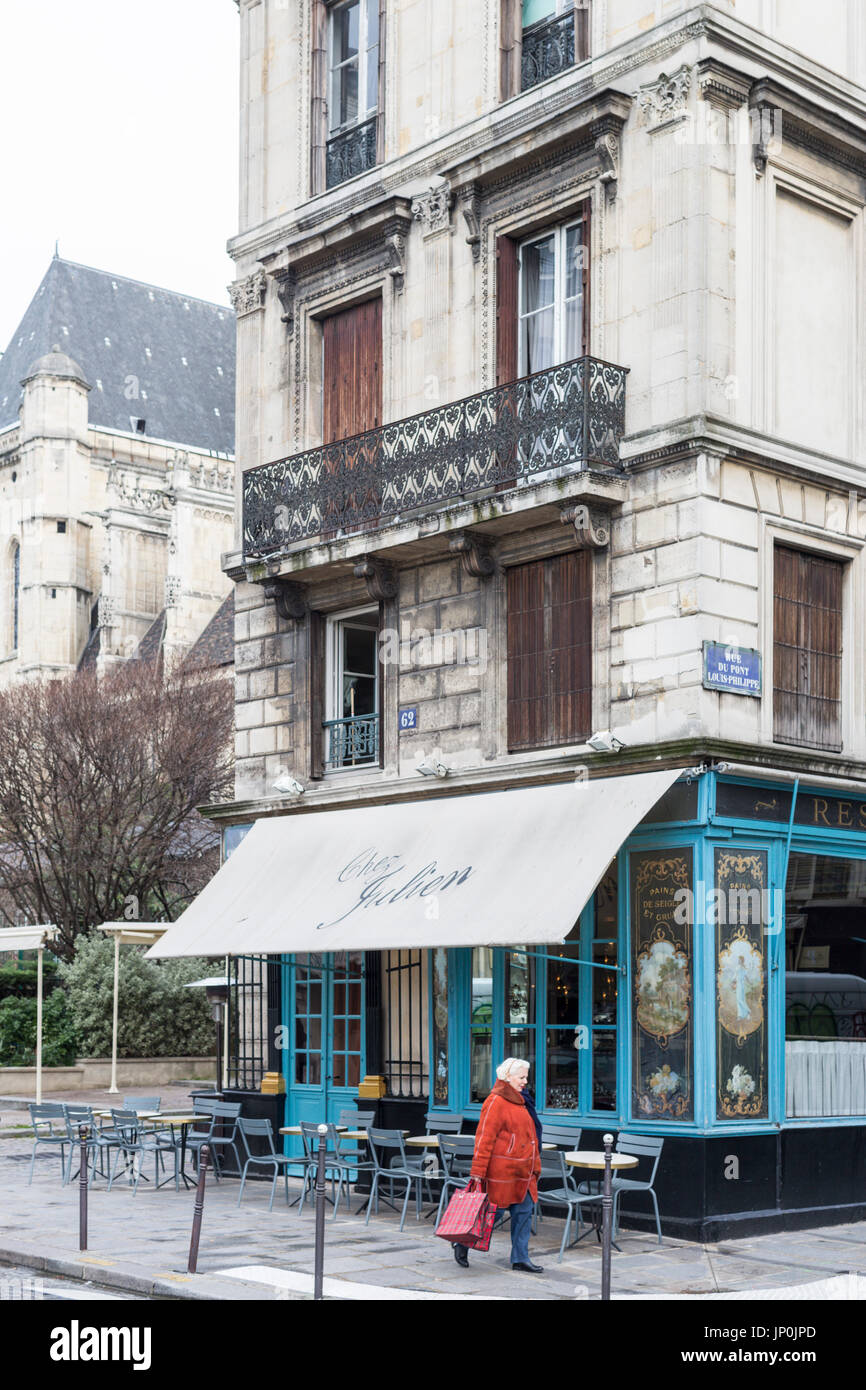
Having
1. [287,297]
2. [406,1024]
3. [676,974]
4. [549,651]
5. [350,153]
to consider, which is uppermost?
[350,153]

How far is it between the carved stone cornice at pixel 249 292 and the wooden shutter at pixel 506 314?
3.70m

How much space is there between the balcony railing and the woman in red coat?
559 cm

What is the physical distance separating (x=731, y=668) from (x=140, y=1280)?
22.0 ft

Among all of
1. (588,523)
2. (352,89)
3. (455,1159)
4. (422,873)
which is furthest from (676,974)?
(352,89)

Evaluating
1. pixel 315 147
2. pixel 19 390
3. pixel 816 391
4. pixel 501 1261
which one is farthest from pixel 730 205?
pixel 19 390

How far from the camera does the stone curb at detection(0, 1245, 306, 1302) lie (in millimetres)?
10742

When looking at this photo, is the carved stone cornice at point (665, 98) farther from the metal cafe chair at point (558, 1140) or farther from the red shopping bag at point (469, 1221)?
the red shopping bag at point (469, 1221)

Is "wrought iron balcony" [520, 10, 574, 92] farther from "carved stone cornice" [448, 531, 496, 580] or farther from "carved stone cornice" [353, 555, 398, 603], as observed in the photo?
"carved stone cornice" [353, 555, 398, 603]

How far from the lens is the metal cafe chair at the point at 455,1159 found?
13500mm

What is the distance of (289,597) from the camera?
1830 cm

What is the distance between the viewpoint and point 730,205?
49.0 ft

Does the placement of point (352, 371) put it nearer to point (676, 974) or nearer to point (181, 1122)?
point (676, 974)

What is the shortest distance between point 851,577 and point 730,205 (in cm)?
347
